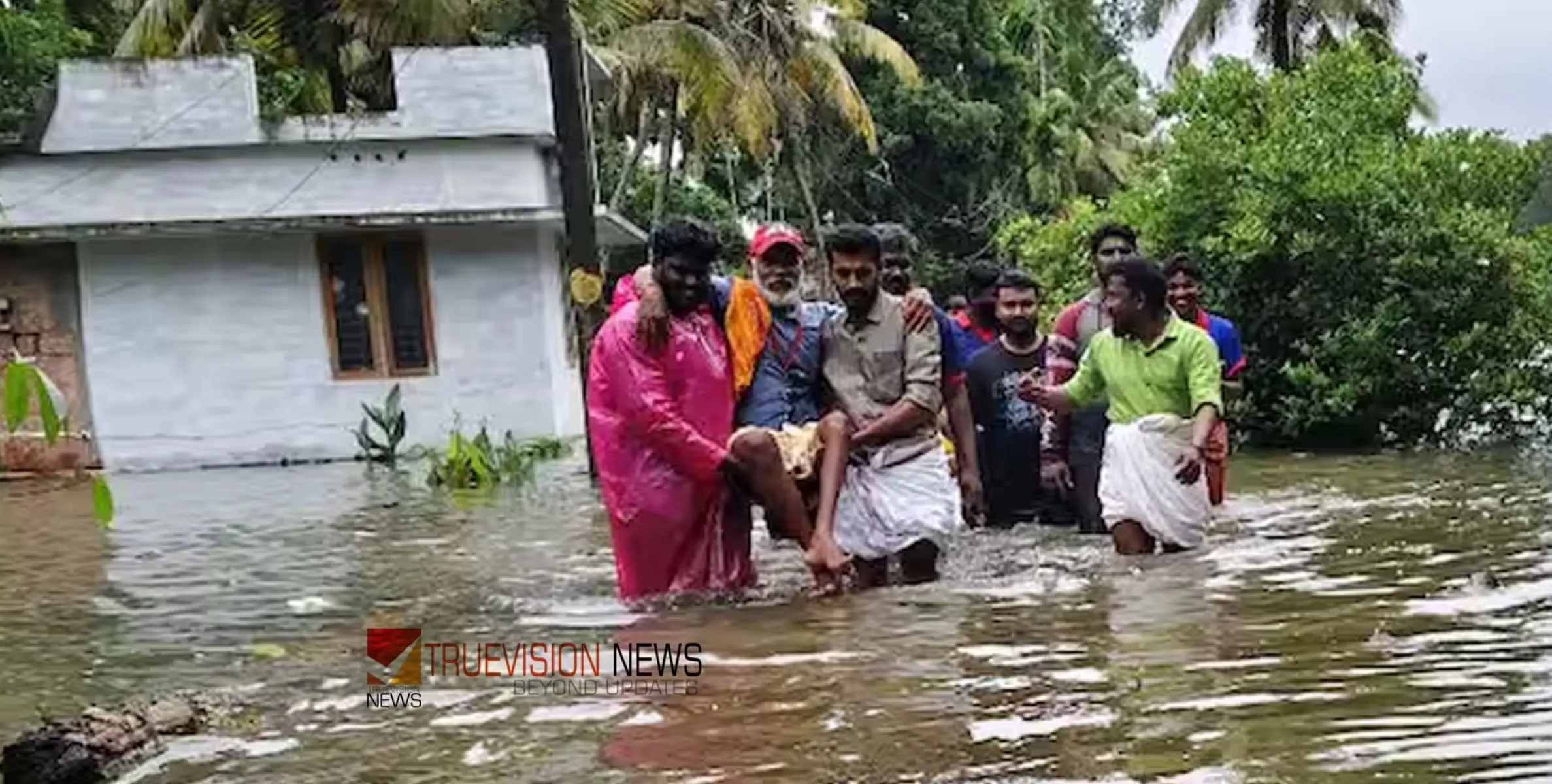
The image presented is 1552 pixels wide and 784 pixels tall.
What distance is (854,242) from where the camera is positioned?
6.61 meters

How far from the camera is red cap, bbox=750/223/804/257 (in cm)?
659

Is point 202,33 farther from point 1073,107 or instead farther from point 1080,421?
point 1073,107

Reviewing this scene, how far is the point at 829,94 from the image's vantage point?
89.6 feet

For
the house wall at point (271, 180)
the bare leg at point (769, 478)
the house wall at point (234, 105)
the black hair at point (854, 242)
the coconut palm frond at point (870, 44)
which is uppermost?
the coconut palm frond at point (870, 44)

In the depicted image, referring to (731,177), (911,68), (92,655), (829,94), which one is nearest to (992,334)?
(92,655)

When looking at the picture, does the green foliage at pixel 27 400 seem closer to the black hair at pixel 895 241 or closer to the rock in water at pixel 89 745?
the rock in water at pixel 89 745

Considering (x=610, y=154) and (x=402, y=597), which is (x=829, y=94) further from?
(x=402, y=597)

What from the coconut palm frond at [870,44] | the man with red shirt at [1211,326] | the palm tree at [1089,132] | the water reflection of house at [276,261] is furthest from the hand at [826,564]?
the palm tree at [1089,132]

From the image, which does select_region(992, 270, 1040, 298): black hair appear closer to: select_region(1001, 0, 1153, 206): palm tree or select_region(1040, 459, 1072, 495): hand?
select_region(1040, 459, 1072, 495): hand

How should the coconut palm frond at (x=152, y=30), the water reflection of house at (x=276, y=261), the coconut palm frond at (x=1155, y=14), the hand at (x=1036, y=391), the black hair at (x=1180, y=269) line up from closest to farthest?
the hand at (x=1036, y=391) → the black hair at (x=1180, y=269) → the water reflection of house at (x=276, y=261) → the coconut palm frond at (x=152, y=30) → the coconut palm frond at (x=1155, y=14)

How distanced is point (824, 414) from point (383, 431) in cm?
1294

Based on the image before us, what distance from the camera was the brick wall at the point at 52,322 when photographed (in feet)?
63.4

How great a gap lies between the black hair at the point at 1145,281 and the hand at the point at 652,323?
184 cm

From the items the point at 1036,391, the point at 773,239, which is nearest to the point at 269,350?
the point at 1036,391
